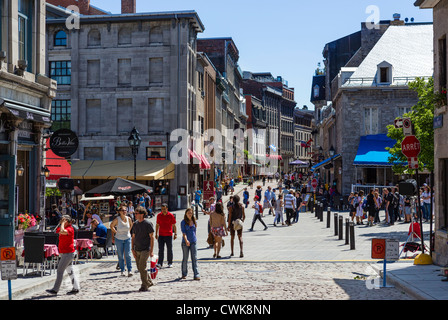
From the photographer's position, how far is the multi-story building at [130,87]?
46.3 metres

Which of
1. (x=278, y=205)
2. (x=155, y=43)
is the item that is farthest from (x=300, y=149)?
(x=278, y=205)

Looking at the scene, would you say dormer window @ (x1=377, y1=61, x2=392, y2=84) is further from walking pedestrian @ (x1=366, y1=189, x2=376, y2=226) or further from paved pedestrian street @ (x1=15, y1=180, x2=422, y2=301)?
paved pedestrian street @ (x1=15, y1=180, x2=422, y2=301)

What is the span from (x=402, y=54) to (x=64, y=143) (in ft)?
112

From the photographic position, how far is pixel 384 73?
4675cm

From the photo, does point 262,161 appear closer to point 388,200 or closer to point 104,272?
point 388,200

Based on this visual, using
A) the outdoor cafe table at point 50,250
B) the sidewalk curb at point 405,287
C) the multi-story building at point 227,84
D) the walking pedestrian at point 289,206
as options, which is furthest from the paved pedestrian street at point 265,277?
the multi-story building at point 227,84

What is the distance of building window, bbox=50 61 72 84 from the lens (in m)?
47.7

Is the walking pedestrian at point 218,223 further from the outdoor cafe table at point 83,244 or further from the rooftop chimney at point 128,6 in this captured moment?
the rooftop chimney at point 128,6

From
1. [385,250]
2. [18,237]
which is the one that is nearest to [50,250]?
[18,237]

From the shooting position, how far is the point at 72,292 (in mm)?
12906

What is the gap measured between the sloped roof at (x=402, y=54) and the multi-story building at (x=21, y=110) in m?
30.9

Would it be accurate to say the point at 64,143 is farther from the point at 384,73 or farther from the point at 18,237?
the point at 384,73

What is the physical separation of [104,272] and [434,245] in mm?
8228
